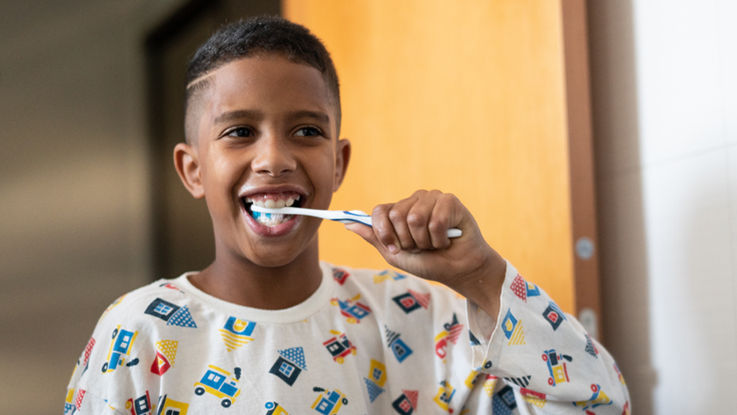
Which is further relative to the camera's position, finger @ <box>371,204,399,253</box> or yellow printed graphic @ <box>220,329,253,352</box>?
yellow printed graphic @ <box>220,329,253,352</box>

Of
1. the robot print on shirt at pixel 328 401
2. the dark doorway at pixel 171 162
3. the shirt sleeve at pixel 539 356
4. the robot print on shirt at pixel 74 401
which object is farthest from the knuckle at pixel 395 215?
the dark doorway at pixel 171 162

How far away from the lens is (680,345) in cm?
91

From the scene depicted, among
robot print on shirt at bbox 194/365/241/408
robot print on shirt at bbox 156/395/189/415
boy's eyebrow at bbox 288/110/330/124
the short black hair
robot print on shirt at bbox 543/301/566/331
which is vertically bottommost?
robot print on shirt at bbox 156/395/189/415

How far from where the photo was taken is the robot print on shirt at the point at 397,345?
85 cm

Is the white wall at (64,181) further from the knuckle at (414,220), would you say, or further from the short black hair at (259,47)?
the knuckle at (414,220)

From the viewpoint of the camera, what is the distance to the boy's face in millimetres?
785

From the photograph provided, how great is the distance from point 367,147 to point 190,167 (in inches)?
27.8

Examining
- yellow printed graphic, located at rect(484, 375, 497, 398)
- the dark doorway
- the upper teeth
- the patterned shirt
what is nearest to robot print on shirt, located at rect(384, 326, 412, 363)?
the patterned shirt

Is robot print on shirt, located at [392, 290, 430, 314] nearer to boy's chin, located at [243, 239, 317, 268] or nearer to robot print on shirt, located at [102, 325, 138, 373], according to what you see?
boy's chin, located at [243, 239, 317, 268]

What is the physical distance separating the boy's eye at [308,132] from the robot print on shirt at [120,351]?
0.95 ft

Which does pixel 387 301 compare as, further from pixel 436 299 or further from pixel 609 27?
pixel 609 27

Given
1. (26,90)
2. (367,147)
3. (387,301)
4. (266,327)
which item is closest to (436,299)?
(387,301)

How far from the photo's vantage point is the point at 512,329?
0.70 m

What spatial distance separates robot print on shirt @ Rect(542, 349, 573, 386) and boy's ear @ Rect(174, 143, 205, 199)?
456 mm
